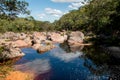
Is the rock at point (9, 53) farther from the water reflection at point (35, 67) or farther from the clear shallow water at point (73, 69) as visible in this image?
the water reflection at point (35, 67)

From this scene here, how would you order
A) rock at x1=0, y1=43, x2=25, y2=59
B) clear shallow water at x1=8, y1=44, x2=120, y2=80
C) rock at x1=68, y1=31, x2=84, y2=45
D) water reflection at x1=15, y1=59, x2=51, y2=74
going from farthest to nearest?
rock at x1=68, y1=31, x2=84, y2=45 < rock at x1=0, y1=43, x2=25, y2=59 < water reflection at x1=15, y1=59, x2=51, y2=74 < clear shallow water at x1=8, y1=44, x2=120, y2=80

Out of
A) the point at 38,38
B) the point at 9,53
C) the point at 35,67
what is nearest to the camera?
the point at 35,67

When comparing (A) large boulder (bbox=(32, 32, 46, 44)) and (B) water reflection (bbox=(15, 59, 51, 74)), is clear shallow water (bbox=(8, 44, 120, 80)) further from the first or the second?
(A) large boulder (bbox=(32, 32, 46, 44))

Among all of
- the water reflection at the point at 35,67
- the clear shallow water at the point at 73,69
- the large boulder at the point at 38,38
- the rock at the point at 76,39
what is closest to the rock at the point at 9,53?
the clear shallow water at the point at 73,69

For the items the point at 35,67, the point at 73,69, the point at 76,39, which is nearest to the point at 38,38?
the point at 76,39

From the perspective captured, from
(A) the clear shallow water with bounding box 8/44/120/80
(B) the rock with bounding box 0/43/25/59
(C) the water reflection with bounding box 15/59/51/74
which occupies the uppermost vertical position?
(B) the rock with bounding box 0/43/25/59

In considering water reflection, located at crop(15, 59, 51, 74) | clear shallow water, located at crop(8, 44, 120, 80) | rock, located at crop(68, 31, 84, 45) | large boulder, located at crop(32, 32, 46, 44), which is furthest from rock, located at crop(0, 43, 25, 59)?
rock, located at crop(68, 31, 84, 45)

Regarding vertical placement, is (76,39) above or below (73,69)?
above

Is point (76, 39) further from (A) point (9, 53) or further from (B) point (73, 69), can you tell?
(B) point (73, 69)

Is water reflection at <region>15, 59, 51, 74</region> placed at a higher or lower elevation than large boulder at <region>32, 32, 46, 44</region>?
lower

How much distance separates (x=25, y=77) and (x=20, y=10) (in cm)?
1111

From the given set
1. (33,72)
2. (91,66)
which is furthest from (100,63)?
(33,72)

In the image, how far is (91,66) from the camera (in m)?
32.0

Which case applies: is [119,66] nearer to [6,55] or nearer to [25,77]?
[25,77]
